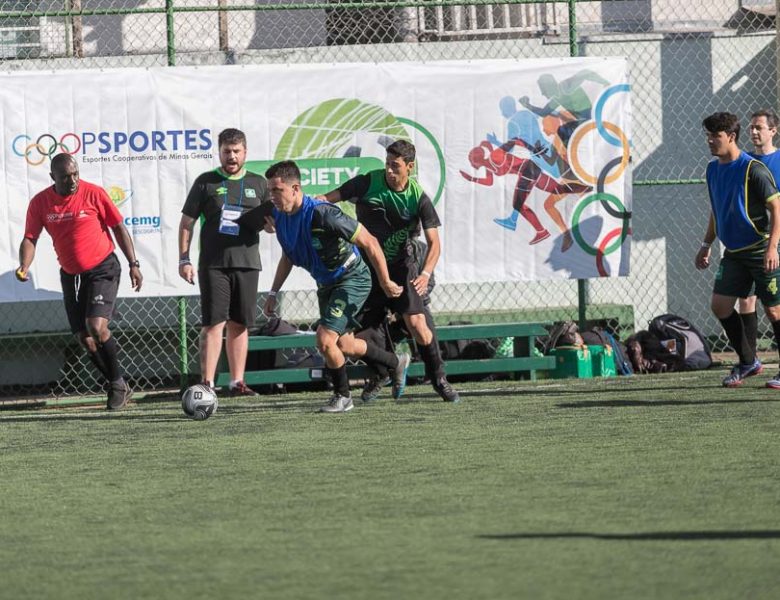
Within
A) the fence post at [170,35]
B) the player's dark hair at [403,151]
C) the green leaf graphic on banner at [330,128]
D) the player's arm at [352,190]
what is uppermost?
the fence post at [170,35]

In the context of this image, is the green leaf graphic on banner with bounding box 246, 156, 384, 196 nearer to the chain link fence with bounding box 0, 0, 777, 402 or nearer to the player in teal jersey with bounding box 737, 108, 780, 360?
the chain link fence with bounding box 0, 0, 777, 402

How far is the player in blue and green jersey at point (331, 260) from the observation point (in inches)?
350

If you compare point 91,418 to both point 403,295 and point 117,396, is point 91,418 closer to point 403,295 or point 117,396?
point 117,396

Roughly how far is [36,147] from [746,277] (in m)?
5.76

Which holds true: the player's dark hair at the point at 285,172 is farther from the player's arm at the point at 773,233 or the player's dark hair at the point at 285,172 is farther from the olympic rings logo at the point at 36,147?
the player's arm at the point at 773,233

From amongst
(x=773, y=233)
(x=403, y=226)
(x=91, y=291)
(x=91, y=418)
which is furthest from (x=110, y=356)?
Answer: (x=773, y=233)

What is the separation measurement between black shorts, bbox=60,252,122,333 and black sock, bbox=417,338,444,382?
2.51m

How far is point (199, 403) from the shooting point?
943 cm

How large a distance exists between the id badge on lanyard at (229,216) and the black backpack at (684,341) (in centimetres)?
399

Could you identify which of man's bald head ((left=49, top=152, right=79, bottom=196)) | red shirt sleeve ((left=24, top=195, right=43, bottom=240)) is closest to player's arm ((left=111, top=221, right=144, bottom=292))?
man's bald head ((left=49, top=152, right=79, bottom=196))

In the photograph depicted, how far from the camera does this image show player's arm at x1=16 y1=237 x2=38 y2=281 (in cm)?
1055

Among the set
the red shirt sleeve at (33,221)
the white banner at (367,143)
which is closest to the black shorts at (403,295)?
the white banner at (367,143)

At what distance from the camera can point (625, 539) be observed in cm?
484

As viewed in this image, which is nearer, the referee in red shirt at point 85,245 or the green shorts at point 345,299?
the green shorts at point 345,299
